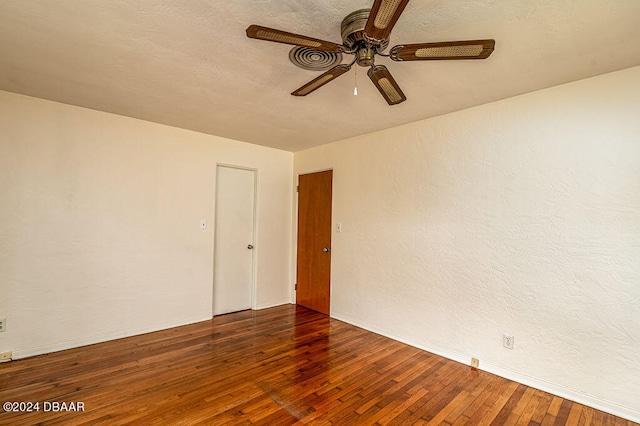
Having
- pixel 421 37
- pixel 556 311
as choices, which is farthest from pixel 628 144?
pixel 421 37

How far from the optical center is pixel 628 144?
6.68ft

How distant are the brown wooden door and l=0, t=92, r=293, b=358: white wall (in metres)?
1.22

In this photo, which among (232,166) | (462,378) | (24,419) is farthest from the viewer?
(232,166)

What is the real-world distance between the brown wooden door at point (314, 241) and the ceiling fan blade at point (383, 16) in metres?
2.82

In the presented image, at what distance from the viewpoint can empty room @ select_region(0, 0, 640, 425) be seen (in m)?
1.72

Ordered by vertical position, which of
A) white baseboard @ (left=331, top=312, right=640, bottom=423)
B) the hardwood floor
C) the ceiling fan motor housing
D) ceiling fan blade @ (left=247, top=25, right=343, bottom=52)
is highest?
the ceiling fan motor housing

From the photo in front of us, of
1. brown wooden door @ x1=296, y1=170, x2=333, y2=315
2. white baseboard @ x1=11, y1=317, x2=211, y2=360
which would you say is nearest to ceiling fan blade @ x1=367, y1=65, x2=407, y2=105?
brown wooden door @ x1=296, y1=170, x2=333, y2=315

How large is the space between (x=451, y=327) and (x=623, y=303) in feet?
4.17

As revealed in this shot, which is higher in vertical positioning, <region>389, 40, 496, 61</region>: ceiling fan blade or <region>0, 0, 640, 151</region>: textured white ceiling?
<region>0, 0, 640, 151</region>: textured white ceiling

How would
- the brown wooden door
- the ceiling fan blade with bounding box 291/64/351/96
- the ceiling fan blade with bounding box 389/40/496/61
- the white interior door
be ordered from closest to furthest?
1. the ceiling fan blade with bounding box 389/40/496/61
2. the ceiling fan blade with bounding box 291/64/351/96
3. the white interior door
4. the brown wooden door

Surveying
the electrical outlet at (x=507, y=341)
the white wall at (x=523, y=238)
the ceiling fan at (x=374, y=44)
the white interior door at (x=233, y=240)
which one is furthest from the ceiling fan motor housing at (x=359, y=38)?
the white interior door at (x=233, y=240)

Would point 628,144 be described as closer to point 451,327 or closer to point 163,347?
point 451,327

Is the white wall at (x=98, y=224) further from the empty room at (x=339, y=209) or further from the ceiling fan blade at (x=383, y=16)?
the ceiling fan blade at (x=383, y=16)

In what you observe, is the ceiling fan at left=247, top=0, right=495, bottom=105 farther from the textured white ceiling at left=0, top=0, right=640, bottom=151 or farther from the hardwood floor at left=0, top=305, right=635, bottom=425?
the hardwood floor at left=0, top=305, right=635, bottom=425
